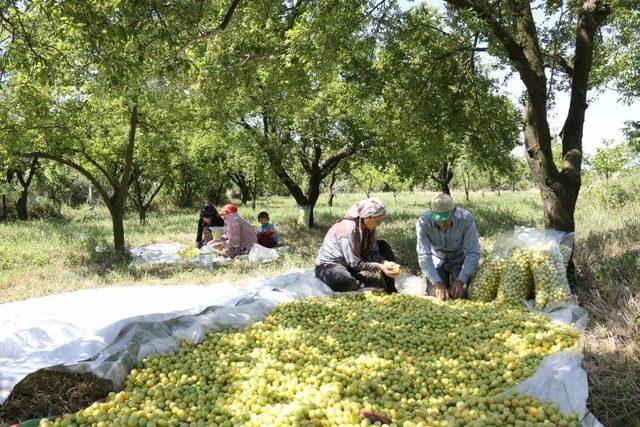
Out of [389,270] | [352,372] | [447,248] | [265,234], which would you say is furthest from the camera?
[265,234]

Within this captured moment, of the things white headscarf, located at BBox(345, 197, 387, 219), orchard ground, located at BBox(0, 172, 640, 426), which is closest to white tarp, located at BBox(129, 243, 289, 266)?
orchard ground, located at BBox(0, 172, 640, 426)

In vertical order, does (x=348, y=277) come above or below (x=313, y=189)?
below

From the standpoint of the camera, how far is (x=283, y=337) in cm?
408

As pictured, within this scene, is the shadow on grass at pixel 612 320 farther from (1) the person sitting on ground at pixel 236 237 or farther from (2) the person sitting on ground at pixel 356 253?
(1) the person sitting on ground at pixel 236 237

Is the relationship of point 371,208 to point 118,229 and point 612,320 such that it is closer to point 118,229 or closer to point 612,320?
point 612,320

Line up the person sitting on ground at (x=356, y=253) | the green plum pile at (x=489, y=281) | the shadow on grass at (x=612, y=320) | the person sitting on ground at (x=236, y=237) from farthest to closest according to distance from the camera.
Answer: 1. the person sitting on ground at (x=236, y=237)
2. the person sitting on ground at (x=356, y=253)
3. the green plum pile at (x=489, y=281)
4. the shadow on grass at (x=612, y=320)

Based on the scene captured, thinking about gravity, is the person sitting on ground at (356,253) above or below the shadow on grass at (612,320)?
above

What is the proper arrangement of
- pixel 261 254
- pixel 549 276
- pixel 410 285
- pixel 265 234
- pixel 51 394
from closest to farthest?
pixel 51 394 → pixel 549 276 → pixel 410 285 → pixel 261 254 → pixel 265 234

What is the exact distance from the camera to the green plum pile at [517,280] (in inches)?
190

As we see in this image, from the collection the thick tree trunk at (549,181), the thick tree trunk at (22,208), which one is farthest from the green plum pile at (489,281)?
the thick tree trunk at (22,208)

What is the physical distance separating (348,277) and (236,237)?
4205 mm

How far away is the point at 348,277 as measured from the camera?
533 centimetres

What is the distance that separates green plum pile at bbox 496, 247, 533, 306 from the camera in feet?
15.8

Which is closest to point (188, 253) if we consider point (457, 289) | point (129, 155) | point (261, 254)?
point (261, 254)
